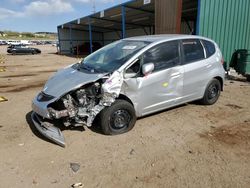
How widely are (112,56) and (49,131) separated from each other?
1.92m

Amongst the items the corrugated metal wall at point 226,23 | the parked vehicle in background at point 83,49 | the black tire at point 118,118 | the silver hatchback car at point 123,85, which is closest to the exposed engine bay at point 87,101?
the silver hatchback car at point 123,85

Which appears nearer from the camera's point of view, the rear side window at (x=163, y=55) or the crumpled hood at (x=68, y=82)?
the crumpled hood at (x=68, y=82)

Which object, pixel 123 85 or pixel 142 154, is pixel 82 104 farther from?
pixel 142 154

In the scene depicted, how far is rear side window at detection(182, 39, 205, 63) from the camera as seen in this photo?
479 cm

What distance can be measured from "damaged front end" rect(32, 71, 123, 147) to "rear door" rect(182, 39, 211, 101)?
1.68m

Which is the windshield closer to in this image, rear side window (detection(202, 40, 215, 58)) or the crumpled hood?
the crumpled hood

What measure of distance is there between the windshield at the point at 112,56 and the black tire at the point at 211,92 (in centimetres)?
209

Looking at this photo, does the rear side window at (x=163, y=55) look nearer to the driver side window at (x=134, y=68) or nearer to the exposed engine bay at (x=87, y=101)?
the driver side window at (x=134, y=68)

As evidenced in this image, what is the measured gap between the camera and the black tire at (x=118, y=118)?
3.87 m

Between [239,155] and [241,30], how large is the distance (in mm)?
8712

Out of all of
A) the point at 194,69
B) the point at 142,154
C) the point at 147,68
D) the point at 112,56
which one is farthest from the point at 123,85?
the point at 194,69

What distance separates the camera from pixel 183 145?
12.2ft

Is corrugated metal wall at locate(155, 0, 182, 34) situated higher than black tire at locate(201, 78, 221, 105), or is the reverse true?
corrugated metal wall at locate(155, 0, 182, 34)

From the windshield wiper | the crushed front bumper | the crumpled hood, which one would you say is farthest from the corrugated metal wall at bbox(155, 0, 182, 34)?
the crushed front bumper
